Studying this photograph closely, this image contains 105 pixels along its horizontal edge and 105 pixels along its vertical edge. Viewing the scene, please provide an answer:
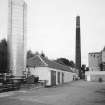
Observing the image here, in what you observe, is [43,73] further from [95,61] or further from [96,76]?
[95,61]

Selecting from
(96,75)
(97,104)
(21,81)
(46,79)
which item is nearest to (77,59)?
(96,75)

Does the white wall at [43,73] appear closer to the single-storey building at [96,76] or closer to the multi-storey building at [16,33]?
the multi-storey building at [16,33]

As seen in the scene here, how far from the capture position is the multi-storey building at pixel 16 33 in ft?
56.9

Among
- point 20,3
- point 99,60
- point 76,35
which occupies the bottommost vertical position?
point 99,60

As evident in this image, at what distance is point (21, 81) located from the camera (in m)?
20.5

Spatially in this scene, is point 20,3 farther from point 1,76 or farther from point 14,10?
point 1,76

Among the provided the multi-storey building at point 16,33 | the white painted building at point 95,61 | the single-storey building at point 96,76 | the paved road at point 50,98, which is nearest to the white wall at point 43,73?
the multi-storey building at point 16,33

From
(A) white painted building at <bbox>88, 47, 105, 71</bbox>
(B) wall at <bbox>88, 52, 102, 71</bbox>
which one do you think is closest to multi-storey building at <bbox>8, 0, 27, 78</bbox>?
(A) white painted building at <bbox>88, 47, 105, 71</bbox>

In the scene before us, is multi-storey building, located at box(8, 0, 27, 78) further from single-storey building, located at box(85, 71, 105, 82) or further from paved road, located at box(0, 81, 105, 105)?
single-storey building, located at box(85, 71, 105, 82)

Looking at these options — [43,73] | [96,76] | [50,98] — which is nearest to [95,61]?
[96,76]

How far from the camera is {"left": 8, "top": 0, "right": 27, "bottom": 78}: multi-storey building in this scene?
56.9 ft

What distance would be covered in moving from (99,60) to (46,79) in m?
48.0

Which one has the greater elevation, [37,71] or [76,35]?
[76,35]

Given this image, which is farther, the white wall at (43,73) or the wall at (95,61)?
the wall at (95,61)
